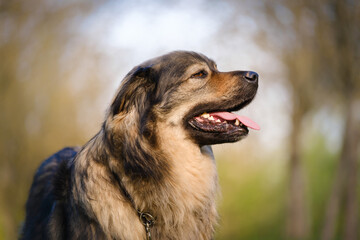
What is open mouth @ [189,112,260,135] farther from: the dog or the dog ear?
the dog ear

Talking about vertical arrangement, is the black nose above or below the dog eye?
below

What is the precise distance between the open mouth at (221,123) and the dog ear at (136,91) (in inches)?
18.6

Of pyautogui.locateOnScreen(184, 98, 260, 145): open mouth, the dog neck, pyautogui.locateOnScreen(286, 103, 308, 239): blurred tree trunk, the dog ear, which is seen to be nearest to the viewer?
the dog neck

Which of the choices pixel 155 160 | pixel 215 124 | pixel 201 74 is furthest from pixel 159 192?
pixel 201 74

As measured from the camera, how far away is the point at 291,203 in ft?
47.9

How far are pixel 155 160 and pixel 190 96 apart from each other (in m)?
0.71

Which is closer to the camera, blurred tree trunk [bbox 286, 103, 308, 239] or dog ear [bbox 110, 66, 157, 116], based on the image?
dog ear [bbox 110, 66, 157, 116]

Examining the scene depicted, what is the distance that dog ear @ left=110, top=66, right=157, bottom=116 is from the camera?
3.62 metres

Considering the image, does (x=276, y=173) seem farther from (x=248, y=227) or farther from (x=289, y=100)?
(x=289, y=100)

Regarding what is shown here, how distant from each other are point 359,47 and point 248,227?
35.9ft

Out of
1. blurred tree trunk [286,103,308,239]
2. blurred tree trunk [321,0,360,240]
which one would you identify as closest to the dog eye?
blurred tree trunk [321,0,360,240]

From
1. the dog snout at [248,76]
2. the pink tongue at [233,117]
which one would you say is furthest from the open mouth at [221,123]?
the dog snout at [248,76]

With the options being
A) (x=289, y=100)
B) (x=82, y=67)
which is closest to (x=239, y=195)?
(x=289, y=100)

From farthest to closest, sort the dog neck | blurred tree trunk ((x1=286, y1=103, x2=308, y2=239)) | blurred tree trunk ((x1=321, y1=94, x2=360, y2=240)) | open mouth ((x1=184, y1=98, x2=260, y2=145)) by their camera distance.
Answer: blurred tree trunk ((x1=286, y1=103, x2=308, y2=239)), blurred tree trunk ((x1=321, y1=94, x2=360, y2=240)), open mouth ((x1=184, y1=98, x2=260, y2=145)), the dog neck
